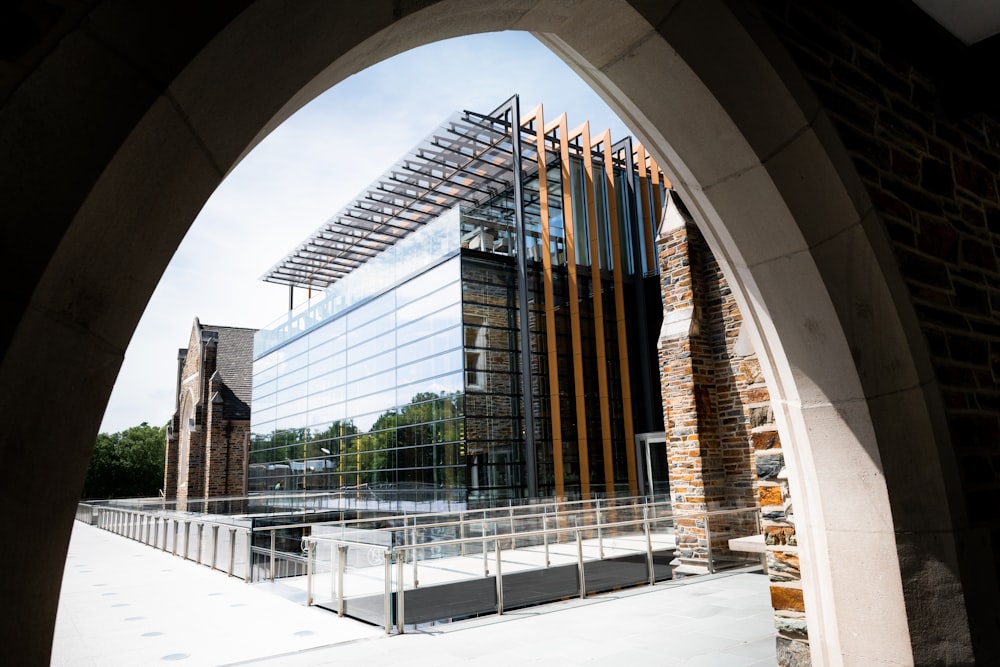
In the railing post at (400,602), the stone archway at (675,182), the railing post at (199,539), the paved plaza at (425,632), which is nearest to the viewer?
the stone archway at (675,182)

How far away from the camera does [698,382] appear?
9.78 m

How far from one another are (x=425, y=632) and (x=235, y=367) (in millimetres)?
32562

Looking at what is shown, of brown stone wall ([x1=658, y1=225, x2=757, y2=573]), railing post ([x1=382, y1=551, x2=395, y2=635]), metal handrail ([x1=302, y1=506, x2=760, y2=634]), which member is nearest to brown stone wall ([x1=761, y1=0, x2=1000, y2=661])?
metal handrail ([x1=302, y1=506, x2=760, y2=634])

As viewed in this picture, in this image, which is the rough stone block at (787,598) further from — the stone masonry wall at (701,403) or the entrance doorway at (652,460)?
the entrance doorway at (652,460)

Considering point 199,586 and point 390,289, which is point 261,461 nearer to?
point 390,289

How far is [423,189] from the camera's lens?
23.7 metres

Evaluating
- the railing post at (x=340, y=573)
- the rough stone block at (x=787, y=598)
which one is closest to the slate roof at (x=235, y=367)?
the railing post at (x=340, y=573)

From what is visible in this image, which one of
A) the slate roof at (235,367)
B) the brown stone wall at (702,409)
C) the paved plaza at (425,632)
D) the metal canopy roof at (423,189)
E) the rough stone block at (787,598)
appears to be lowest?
the paved plaza at (425,632)

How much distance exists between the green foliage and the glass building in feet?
105

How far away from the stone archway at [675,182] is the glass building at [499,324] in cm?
1546

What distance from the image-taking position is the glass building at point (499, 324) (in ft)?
63.2

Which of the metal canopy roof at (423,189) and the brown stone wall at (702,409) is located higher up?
the metal canopy roof at (423,189)

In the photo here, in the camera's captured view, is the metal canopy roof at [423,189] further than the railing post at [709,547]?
Yes

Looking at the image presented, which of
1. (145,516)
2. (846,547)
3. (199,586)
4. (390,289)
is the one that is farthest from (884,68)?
(390,289)
